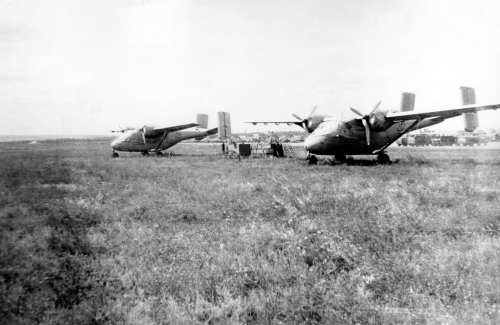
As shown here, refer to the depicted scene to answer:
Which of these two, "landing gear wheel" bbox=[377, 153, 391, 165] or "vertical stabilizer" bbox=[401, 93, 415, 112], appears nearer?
"landing gear wheel" bbox=[377, 153, 391, 165]

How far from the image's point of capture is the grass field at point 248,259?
392 centimetres

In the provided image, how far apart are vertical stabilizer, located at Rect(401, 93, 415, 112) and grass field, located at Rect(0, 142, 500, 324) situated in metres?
14.1

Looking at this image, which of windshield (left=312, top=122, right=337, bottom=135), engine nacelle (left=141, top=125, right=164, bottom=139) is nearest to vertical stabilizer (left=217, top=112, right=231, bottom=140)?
engine nacelle (left=141, top=125, right=164, bottom=139)

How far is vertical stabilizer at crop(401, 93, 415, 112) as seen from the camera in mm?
23156

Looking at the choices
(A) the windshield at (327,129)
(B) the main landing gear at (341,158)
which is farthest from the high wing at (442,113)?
Result: (B) the main landing gear at (341,158)

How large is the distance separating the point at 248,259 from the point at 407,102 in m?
21.6

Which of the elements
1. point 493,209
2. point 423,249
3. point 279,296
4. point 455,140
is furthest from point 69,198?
point 455,140

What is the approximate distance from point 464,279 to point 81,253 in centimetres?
578

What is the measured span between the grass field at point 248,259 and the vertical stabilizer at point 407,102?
46.2 feet

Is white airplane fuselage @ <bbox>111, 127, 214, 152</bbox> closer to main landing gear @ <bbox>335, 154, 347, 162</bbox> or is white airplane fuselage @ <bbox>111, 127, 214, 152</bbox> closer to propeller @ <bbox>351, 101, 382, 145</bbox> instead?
main landing gear @ <bbox>335, 154, 347, 162</bbox>

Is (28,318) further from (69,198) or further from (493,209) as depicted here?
(493,209)

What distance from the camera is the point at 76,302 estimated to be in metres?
4.07

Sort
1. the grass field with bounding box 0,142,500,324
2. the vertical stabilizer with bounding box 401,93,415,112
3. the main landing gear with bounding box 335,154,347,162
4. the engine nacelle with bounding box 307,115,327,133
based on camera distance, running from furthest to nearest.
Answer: the engine nacelle with bounding box 307,115,327,133 → the vertical stabilizer with bounding box 401,93,415,112 → the main landing gear with bounding box 335,154,347,162 → the grass field with bounding box 0,142,500,324

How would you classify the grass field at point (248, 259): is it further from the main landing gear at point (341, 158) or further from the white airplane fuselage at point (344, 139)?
the main landing gear at point (341, 158)
